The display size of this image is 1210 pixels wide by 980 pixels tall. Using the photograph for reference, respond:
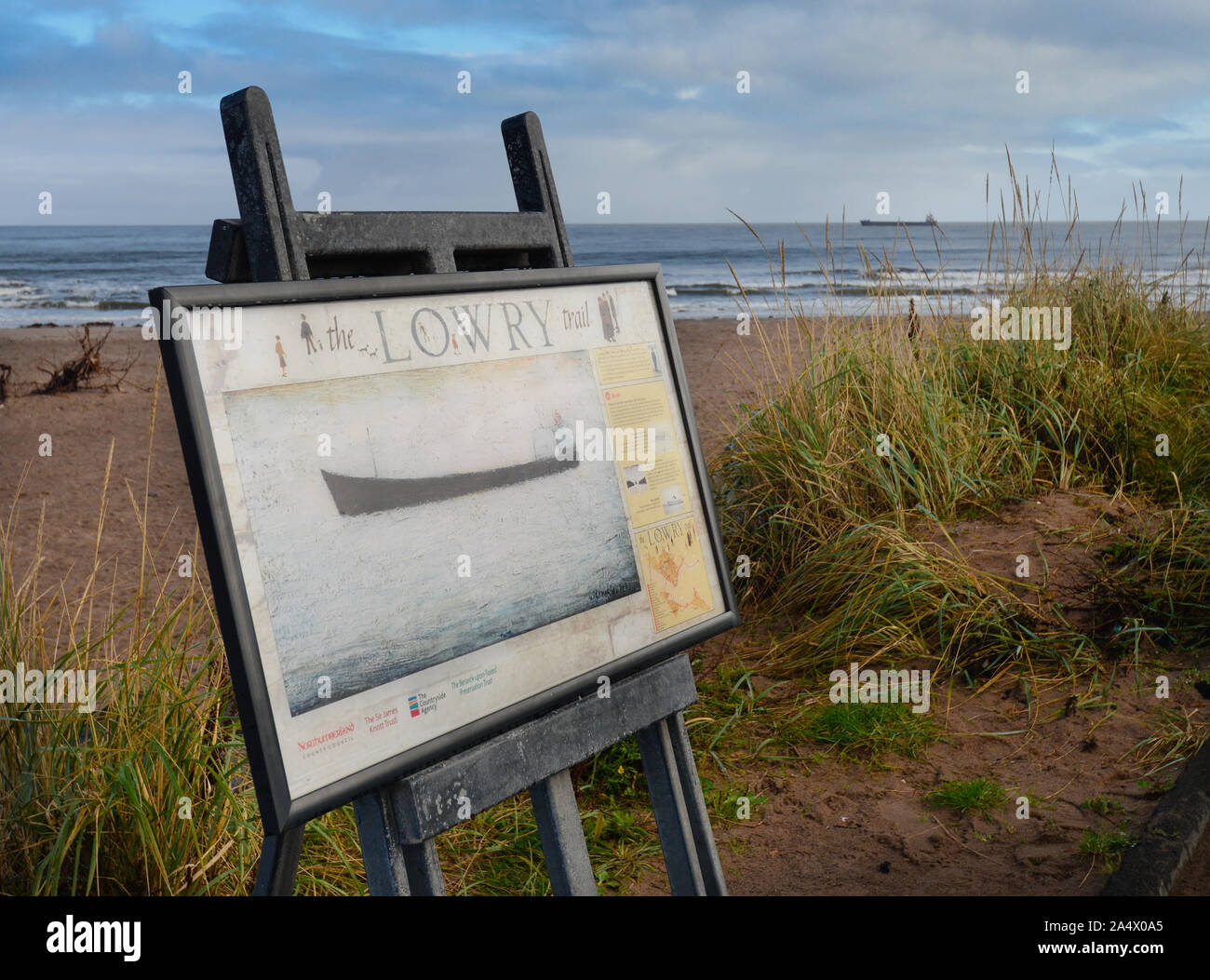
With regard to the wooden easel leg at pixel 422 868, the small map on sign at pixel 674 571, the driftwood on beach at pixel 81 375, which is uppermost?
the driftwood on beach at pixel 81 375

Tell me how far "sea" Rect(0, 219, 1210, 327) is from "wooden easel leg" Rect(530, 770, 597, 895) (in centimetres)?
227

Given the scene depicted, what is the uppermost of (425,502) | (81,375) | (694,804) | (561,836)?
(81,375)

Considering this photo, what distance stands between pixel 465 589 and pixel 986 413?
3.06 m

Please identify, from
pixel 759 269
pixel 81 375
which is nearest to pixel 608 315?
pixel 81 375

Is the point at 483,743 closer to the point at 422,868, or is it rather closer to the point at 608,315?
the point at 422,868

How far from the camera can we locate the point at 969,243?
4666cm

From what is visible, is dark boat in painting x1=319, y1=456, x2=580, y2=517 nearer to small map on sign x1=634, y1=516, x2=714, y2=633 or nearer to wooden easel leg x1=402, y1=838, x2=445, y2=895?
small map on sign x1=634, y1=516, x2=714, y2=633

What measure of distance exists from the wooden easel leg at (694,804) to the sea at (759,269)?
1.99 meters

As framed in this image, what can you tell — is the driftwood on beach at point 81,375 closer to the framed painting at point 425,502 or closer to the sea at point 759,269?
the sea at point 759,269

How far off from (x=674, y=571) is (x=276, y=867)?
82cm

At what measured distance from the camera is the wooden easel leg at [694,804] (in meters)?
1.97

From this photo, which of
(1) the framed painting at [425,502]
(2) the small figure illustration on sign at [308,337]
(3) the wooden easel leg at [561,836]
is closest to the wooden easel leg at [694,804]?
(1) the framed painting at [425,502]

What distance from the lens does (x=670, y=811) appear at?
194 centimetres
